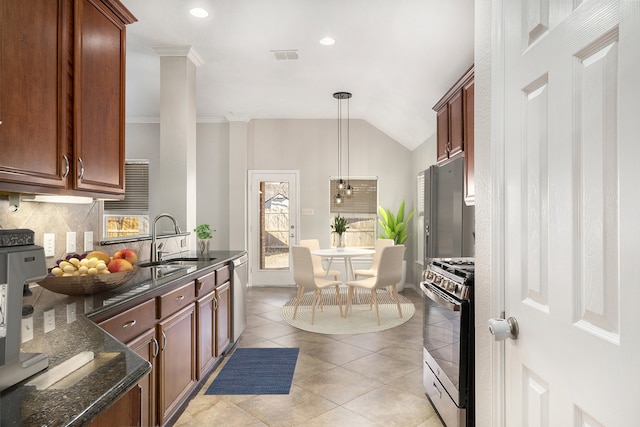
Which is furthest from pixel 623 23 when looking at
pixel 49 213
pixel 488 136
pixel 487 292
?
pixel 49 213

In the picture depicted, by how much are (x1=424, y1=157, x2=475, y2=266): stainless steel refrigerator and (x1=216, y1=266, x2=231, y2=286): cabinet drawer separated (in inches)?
63.8

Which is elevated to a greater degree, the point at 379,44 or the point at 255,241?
the point at 379,44

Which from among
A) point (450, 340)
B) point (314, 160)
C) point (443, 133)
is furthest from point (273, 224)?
point (450, 340)

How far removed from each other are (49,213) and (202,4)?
195 centimetres

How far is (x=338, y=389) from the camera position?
295 cm

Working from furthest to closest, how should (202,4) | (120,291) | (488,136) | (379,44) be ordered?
1. (379,44)
2. (202,4)
3. (120,291)
4. (488,136)

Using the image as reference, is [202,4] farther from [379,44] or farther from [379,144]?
[379,144]

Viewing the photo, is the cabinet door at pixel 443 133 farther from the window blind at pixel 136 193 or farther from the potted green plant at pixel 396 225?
the window blind at pixel 136 193

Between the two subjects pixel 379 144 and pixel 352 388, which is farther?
pixel 379 144

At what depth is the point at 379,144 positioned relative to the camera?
23.0 ft

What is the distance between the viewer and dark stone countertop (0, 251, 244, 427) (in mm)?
739

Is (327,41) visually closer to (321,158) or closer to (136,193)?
(321,158)

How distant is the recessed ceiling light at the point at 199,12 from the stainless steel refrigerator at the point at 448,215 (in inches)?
92.2

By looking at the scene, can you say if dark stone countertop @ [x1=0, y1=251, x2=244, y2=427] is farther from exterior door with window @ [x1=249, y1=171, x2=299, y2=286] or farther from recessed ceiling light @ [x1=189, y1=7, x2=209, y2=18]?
exterior door with window @ [x1=249, y1=171, x2=299, y2=286]
